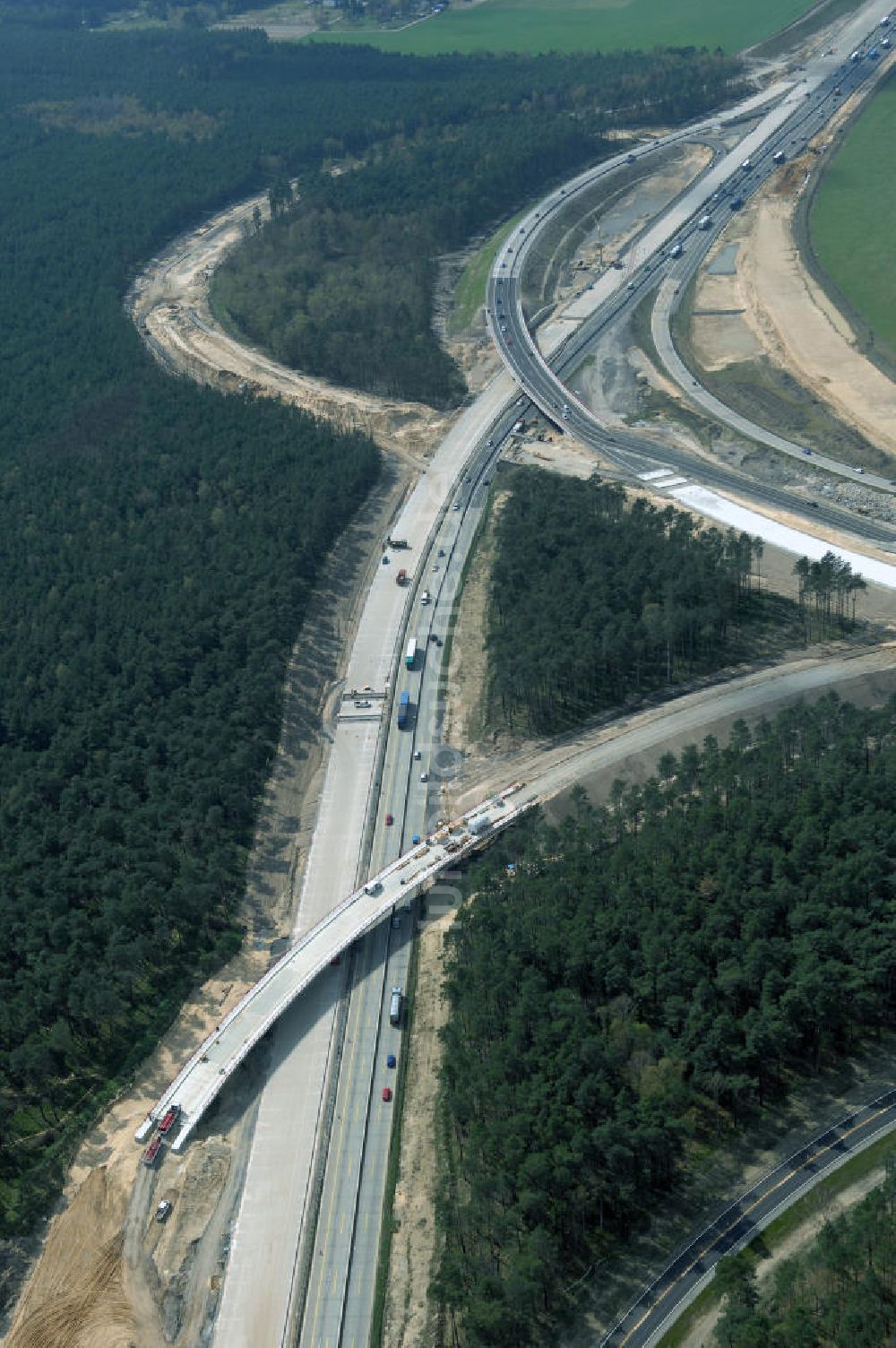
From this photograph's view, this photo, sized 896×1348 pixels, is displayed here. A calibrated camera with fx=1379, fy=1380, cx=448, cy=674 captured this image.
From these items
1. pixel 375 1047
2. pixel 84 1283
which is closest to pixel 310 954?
pixel 375 1047

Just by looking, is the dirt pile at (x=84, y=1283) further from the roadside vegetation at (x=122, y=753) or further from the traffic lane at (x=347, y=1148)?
the traffic lane at (x=347, y=1148)

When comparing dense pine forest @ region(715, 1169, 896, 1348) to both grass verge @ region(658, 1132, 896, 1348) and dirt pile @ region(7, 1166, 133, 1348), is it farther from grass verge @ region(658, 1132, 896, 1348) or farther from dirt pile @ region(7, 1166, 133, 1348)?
dirt pile @ region(7, 1166, 133, 1348)

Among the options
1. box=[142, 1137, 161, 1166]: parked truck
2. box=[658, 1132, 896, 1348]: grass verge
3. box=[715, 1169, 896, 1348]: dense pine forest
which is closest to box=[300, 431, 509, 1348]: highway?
box=[142, 1137, 161, 1166]: parked truck

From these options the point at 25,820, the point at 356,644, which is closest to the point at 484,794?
the point at 356,644

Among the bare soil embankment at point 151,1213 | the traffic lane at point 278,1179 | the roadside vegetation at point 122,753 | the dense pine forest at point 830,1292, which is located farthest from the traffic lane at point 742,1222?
the roadside vegetation at point 122,753

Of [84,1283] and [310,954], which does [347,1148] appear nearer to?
[310,954]
